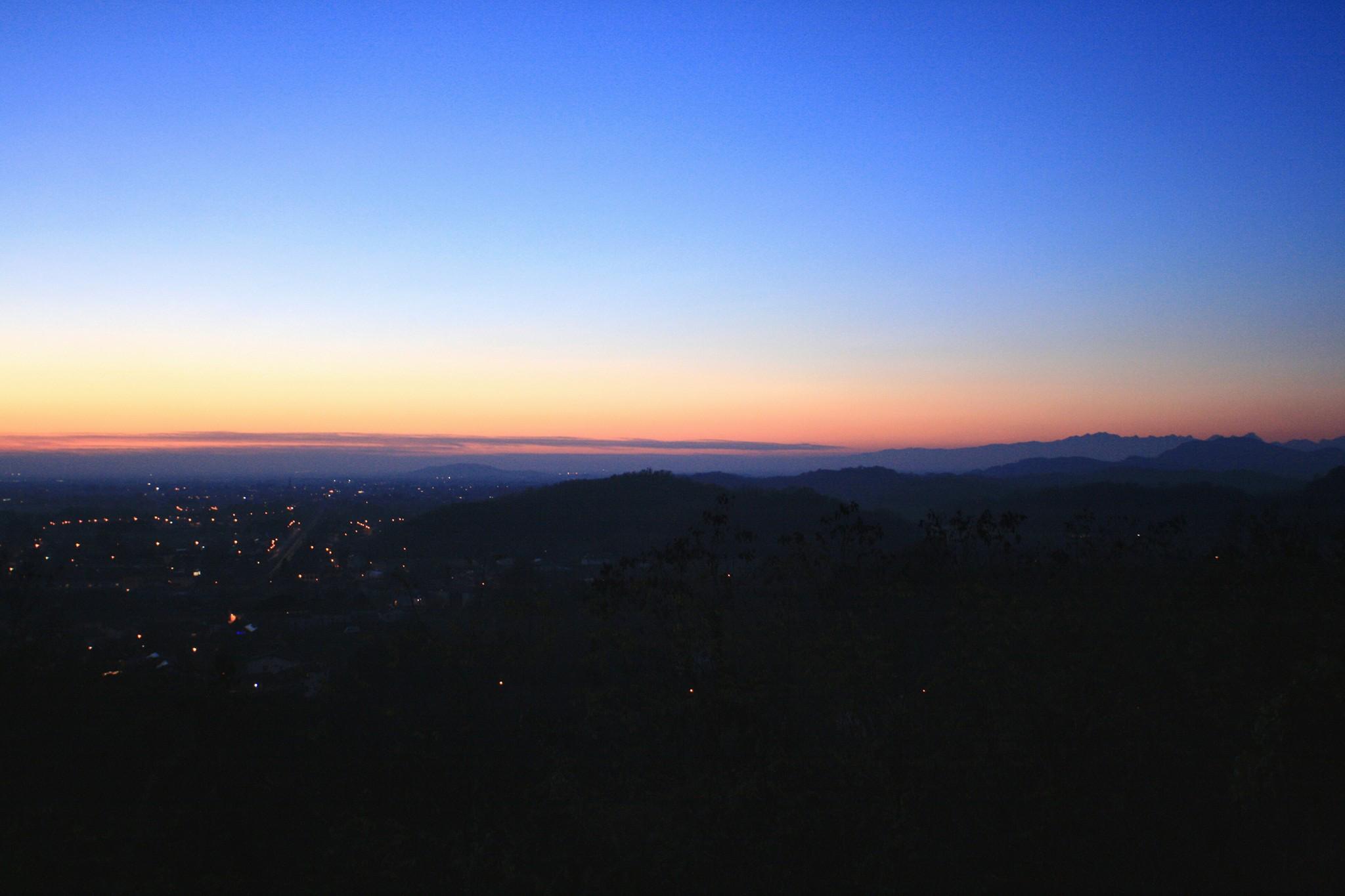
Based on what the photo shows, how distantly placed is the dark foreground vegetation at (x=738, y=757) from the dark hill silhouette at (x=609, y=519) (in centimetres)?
1497

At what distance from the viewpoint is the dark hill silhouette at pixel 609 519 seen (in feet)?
97.8

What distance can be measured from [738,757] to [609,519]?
26.6 metres

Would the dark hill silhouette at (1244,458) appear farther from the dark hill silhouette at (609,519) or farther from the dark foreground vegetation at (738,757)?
the dark foreground vegetation at (738,757)

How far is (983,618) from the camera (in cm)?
1230

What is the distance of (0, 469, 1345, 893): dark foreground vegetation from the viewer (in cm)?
647

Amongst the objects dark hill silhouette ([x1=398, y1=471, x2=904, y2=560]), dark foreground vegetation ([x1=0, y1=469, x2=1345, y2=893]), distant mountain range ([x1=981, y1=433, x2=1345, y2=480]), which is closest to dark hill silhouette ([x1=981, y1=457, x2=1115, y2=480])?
distant mountain range ([x1=981, y1=433, x2=1345, y2=480])

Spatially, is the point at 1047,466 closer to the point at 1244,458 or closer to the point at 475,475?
A: the point at 1244,458

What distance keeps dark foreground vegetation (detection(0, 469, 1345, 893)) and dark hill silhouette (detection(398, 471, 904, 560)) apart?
14969 millimetres

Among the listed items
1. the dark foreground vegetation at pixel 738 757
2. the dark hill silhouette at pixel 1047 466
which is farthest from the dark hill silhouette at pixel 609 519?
the dark hill silhouette at pixel 1047 466

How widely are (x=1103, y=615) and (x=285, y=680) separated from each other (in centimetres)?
1320

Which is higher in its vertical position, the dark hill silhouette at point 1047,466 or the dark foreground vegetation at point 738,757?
the dark hill silhouette at point 1047,466

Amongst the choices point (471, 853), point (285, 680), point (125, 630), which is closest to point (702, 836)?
point (471, 853)

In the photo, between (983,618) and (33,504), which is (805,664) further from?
(33,504)

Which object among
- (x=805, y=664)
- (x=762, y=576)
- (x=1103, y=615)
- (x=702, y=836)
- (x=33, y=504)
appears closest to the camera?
(x=702, y=836)
